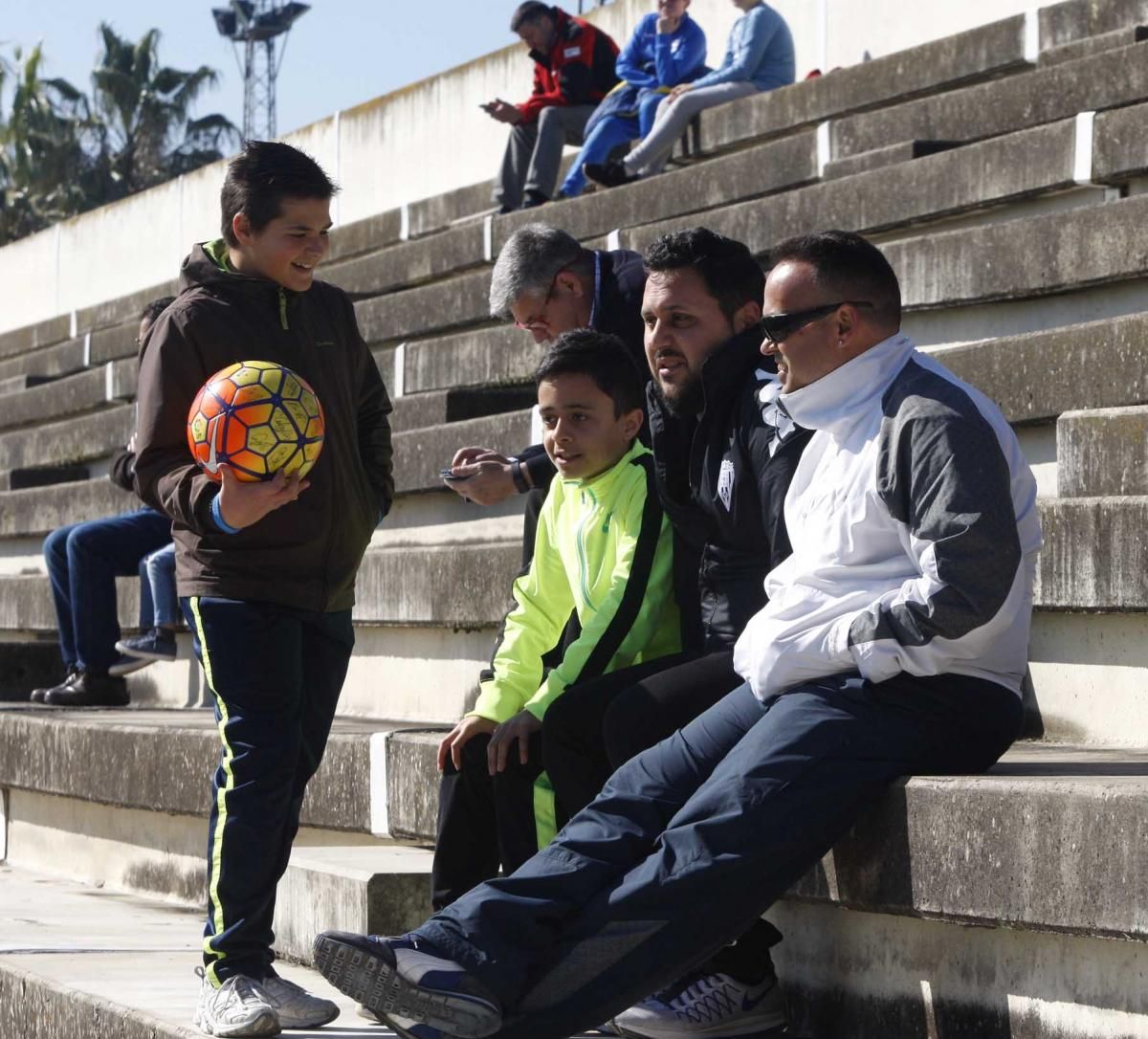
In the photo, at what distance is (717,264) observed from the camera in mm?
3719

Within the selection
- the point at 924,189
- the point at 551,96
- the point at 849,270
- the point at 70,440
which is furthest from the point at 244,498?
the point at 551,96

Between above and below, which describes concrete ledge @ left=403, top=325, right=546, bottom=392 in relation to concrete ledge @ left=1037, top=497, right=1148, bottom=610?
above

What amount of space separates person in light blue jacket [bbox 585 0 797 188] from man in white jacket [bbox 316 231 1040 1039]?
6.49 m

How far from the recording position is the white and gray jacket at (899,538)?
2980 mm

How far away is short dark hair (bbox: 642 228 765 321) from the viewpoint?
3.71 meters

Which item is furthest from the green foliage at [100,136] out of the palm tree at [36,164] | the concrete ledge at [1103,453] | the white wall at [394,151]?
the concrete ledge at [1103,453]

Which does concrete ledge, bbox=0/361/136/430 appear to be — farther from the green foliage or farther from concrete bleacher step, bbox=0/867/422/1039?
the green foliage

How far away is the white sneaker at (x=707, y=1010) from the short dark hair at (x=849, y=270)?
108 centimetres

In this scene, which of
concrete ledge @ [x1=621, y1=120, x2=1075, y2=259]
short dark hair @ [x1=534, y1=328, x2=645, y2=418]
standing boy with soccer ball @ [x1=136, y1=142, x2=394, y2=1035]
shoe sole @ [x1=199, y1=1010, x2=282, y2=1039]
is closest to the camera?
shoe sole @ [x1=199, y1=1010, x2=282, y2=1039]

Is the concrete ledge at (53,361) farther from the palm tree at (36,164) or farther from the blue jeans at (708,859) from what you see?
the palm tree at (36,164)

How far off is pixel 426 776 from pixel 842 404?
148cm

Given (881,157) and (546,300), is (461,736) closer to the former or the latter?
(546,300)

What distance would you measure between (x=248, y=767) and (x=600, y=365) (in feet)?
3.38

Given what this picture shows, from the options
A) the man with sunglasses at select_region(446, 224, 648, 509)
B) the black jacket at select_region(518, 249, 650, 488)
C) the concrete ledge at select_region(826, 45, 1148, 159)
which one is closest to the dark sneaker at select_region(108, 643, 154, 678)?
the man with sunglasses at select_region(446, 224, 648, 509)
